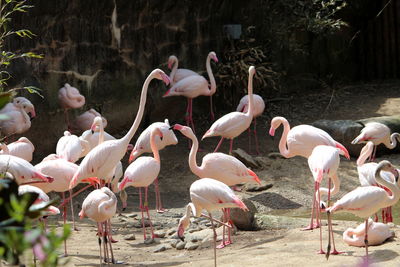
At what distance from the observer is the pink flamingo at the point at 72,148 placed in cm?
647

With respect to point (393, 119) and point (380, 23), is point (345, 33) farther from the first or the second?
point (393, 119)

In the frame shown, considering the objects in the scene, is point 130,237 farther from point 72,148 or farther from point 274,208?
point 274,208

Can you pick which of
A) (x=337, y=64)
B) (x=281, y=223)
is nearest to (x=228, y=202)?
(x=281, y=223)

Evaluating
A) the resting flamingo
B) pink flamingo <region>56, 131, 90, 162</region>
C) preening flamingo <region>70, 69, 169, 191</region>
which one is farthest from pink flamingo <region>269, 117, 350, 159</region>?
pink flamingo <region>56, 131, 90, 162</region>

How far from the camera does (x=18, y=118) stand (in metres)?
7.34

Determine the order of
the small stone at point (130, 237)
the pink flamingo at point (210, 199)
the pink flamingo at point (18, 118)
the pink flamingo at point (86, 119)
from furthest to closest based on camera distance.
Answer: the pink flamingo at point (86, 119) → the pink flamingo at point (18, 118) → the small stone at point (130, 237) → the pink flamingo at point (210, 199)

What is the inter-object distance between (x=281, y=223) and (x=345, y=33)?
6978 mm

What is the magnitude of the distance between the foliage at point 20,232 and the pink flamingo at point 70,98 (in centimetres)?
711

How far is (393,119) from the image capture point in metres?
8.66

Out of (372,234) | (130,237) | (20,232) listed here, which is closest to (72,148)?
(130,237)

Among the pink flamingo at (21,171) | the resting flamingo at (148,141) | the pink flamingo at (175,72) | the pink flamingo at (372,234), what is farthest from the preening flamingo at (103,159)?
the pink flamingo at (175,72)

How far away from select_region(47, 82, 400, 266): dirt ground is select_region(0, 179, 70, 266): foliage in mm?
3247

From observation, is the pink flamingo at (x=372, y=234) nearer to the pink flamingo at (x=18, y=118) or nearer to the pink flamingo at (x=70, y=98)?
the pink flamingo at (x=18, y=118)

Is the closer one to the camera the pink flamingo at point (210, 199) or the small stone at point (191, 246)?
the pink flamingo at point (210, 199)
